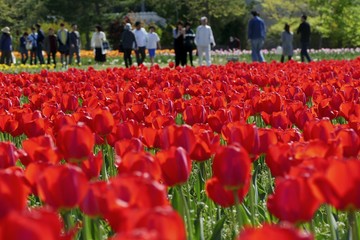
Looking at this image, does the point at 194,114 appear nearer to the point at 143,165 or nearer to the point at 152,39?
the point at 143,165

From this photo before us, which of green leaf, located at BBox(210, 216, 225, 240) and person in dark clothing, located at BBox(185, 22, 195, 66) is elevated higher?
green leaf, located at BBox(210, 216, 225, 240)

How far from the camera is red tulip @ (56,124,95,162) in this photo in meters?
2.48

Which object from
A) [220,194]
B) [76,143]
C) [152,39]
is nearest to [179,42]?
[152,39]

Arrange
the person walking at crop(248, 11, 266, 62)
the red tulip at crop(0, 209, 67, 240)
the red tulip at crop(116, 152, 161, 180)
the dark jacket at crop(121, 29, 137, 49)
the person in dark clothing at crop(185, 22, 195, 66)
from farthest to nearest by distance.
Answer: the person in dark clothing at crop(185, 22, 195, 66) → the dark jacket at crop(121, 29, 137, 49) → the person walking at crop(248, 11, 266, 62) → the red tulip at crop(116, 152, 161, 180) → the red tulip at crop(0, 209, 67, 240)

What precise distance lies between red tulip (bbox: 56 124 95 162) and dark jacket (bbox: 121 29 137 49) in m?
20.8

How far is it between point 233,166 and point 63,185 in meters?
0.53

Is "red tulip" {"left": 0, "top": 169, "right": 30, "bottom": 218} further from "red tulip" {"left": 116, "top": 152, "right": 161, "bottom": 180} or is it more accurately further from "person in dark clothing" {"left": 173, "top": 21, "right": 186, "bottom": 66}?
"person in dark clothing" {"left": 173, "top": 21, "right": 186, "bottom": 66}

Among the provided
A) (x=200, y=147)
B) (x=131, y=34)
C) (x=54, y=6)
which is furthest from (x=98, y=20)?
(x=200, y=147)

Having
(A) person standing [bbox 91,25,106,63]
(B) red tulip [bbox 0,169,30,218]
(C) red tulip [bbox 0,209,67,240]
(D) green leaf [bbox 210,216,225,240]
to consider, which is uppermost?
(C) red tulip [bbox 0,209,67,240]

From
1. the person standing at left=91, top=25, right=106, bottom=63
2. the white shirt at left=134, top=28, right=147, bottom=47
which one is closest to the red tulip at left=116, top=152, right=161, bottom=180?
the white shirt at left=134, top=28, right=147, bottom=47

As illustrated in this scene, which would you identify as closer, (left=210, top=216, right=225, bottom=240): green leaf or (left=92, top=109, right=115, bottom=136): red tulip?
(left=210, top=216, right=225, bottom=240): green leaf

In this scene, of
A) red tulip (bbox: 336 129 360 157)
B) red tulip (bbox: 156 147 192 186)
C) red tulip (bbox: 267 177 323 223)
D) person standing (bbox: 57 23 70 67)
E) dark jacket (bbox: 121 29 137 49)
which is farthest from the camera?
person standing (bbox: 57 23 70 67)

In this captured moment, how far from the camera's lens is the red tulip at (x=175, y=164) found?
7.29ft

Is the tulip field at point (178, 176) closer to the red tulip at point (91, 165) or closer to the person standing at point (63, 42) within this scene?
the red tulip at point (91, 165)
